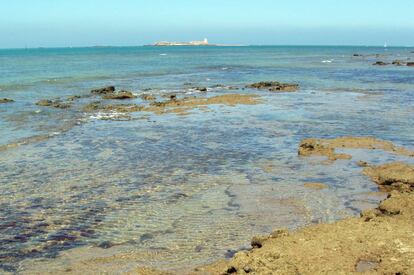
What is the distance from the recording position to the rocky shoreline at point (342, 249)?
705 centimetres

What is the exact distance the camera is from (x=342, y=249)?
771 cm

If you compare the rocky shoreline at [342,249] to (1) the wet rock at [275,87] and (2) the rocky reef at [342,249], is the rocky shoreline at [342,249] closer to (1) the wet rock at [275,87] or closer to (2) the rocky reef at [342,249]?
(2) the rocky reef at [342,249]

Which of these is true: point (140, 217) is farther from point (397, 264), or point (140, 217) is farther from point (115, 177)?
point (397, 264)

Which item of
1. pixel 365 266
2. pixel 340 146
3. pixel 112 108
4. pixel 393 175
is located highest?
pixel 365 266

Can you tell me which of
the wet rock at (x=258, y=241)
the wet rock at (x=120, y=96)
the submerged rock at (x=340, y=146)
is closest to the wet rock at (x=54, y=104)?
the wet rock at (x=120, y=96)

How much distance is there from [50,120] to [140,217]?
15.7 m

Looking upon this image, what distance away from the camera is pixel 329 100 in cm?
3186

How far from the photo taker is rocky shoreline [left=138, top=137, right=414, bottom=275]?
7.05 meters

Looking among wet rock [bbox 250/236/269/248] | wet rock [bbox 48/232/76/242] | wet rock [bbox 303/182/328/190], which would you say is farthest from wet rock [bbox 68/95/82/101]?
wet rock [bbox 250/236/269/248]

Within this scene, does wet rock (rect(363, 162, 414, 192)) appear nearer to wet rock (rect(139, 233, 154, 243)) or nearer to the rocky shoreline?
the rocky shoreline

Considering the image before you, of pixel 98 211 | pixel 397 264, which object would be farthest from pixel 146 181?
pixel 397 264

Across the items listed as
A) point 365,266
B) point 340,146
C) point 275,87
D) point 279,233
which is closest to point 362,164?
point 340,146

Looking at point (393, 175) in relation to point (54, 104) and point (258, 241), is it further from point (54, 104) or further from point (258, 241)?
point (54, 104)

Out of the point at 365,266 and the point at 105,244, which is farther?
the point at 105,244
